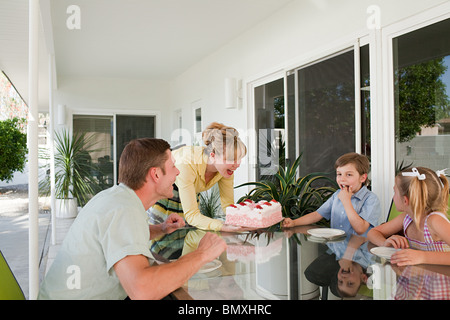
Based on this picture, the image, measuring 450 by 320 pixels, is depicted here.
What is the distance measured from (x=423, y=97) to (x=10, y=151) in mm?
5565

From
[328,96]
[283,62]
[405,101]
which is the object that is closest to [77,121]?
[283,62]

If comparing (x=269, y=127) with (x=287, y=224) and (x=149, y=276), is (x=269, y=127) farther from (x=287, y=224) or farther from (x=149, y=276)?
(x=149, y=276)

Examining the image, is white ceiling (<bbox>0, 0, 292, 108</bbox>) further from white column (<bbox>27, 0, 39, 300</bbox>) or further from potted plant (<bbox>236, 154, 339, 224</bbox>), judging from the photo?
potted plant (<bbox>236, 154, 339, 224</bbox>)

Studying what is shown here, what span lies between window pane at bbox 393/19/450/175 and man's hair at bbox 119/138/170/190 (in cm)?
237

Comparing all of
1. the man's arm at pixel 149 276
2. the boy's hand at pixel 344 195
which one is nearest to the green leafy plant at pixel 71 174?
the boy's hand at pixel 344 195

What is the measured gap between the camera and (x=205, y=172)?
2.56 meters

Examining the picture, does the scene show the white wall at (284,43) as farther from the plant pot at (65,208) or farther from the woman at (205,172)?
the plant pot at (65,208)

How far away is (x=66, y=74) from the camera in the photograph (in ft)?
27.8

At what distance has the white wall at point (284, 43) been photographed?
3400mm

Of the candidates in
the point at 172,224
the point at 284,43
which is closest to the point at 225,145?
the point at 172,224

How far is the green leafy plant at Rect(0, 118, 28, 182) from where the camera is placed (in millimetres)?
5711

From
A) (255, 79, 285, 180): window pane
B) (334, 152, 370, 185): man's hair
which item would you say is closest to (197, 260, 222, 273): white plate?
(334, 152, 370, 185): man's hair

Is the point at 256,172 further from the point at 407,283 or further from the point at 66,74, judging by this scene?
the point at 66,74
